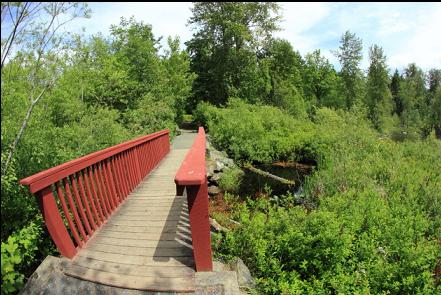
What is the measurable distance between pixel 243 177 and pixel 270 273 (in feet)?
22.2

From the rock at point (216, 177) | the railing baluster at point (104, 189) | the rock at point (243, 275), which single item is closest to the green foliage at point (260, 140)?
the rock at point (216, 177)

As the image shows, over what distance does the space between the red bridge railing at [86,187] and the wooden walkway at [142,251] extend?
7.7 inches

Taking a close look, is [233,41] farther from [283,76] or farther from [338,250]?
[338,250]

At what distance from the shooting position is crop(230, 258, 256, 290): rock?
3544 millimetres

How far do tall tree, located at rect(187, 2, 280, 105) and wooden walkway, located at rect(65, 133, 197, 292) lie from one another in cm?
2282

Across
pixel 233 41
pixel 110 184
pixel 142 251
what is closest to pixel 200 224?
pixel 142 251

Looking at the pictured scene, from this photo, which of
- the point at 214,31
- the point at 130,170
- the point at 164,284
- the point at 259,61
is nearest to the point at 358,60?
the point at 259,61

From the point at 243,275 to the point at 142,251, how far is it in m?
1.22

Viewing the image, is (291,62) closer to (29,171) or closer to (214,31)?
(214,31)

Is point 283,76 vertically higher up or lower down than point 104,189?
higher up

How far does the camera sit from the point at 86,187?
425cm

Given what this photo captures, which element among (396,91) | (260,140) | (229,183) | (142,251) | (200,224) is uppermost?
(396,91)

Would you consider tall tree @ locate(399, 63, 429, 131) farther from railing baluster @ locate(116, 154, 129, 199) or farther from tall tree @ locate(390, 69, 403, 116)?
railing baluster @ locate(116, 154, 129, 199)

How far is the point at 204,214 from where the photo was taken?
10.5 feet
